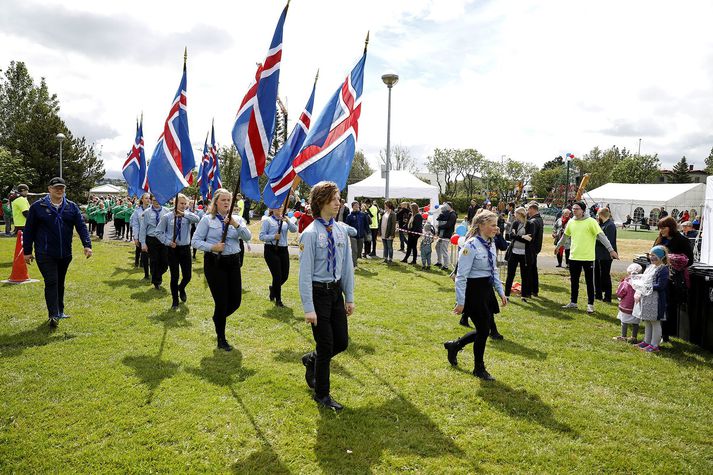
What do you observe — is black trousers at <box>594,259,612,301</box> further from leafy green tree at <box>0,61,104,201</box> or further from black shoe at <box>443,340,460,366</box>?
leafy green tree at <box>0,61,104,201</box>

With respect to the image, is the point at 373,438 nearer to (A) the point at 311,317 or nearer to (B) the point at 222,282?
(A) the point at 311,317

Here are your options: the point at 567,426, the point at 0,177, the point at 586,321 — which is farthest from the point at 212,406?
the point at 0,177

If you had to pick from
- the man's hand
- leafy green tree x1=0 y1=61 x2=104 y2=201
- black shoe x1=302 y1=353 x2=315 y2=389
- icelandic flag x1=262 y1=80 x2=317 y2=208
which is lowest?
black shoe x1=302 y1=353 x2=315 y2=389

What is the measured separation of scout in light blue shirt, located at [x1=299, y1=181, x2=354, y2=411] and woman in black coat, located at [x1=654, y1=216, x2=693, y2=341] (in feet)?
18.8

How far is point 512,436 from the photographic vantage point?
14.2 ft

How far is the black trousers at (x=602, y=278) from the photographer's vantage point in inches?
418

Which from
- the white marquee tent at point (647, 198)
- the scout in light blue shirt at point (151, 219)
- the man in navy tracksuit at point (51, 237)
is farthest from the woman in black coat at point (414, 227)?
the white marquee tent at point (647, 198)

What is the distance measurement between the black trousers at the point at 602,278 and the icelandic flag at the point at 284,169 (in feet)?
24.4

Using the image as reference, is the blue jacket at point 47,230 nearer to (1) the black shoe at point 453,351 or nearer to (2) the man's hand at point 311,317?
(2) the man's hand at point 311,317

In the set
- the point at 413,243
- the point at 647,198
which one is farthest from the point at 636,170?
the point at 413,243

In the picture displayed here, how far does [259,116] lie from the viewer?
20.2 feet

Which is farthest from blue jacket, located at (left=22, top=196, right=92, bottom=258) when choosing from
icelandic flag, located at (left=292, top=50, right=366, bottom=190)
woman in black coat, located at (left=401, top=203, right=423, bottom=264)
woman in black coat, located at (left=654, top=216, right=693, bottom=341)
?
woman in black coat, located at (left=401, top=203, right=423, bottom=264)

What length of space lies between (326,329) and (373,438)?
3.61 ft

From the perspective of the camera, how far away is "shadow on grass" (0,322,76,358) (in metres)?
6.20
